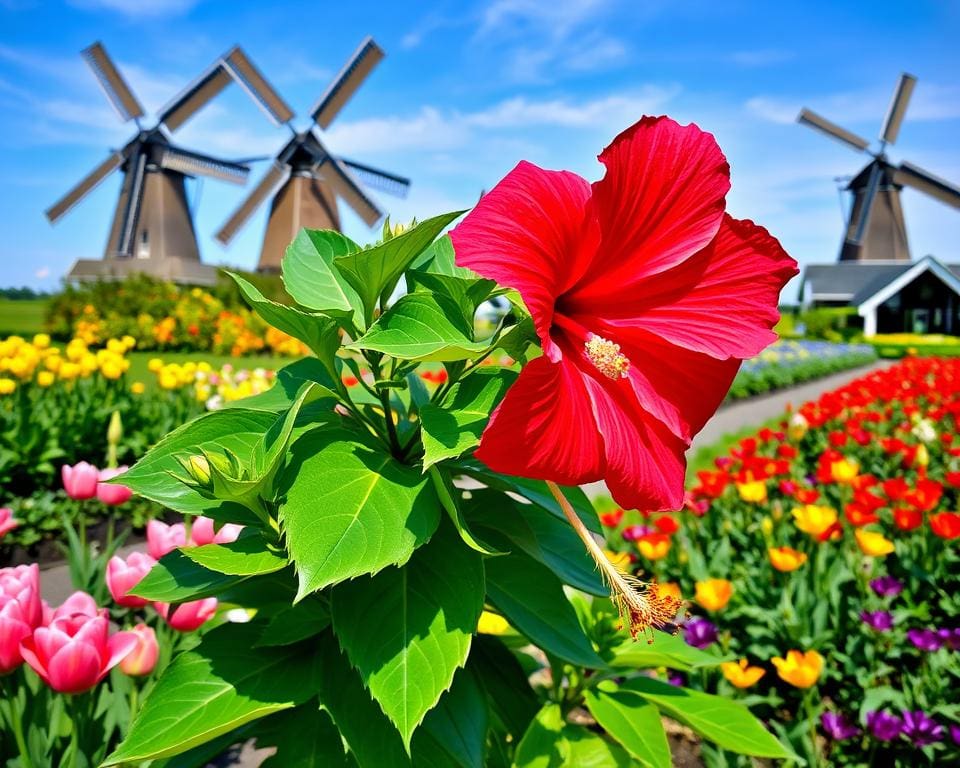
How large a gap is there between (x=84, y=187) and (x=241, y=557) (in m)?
35.9

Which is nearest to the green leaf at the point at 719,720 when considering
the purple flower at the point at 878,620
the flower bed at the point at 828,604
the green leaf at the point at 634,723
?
the green leaf at the point at 634,723

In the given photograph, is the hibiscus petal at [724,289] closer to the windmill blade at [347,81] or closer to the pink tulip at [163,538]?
the pink tulip at [163,538]

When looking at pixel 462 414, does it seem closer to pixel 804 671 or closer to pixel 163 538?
pixel 163 538

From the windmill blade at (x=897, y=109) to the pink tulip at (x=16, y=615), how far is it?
148 ft

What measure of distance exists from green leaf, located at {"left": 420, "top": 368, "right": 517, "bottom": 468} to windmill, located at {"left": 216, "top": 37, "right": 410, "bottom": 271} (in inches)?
1143

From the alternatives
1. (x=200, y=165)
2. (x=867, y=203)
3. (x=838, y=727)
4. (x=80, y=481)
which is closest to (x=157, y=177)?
(x=200, y=165)

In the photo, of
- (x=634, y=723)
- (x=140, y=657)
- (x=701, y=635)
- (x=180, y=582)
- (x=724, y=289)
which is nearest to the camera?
(x=724, y=289)

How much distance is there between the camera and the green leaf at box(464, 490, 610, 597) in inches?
44.9

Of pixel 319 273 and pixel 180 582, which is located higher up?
pixel 319 273

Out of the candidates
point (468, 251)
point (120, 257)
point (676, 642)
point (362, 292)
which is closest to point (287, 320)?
point (362, 292)

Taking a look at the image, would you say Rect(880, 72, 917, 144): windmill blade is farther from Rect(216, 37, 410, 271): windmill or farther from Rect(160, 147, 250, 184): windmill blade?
Rect(160, 147, 250, 184): windmill blade

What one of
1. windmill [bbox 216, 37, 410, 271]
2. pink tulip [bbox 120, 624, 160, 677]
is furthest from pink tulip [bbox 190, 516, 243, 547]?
windmill [bbox 216, 37, 410, 271]

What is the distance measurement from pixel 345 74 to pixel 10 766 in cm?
3078

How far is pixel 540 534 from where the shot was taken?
131 cm
